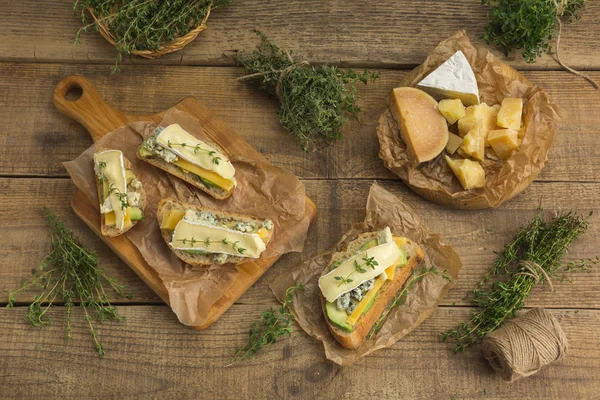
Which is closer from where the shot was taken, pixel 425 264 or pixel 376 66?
pixel 425 264

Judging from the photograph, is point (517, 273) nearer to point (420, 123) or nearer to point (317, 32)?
point (420, 123)

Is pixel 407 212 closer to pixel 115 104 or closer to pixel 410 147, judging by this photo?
pixel 410 147

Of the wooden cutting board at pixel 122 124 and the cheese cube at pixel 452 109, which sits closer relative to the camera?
the wooden cutting board at pixel 122 124

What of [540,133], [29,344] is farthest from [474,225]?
[29,344]

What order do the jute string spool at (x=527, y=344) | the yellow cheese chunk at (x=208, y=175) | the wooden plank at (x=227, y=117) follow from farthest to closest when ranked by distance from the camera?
the wooden plank at (x=227, y=117), the yellow cheese chunk at (x=208, y=175), the jute string spool at (x=527, y=344)

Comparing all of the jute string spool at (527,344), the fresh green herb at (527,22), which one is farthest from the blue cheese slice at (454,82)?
the jute string spool at (527,344)

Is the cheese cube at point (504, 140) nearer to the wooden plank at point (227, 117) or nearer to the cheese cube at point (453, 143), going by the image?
the cheese cube at point (453, 143)

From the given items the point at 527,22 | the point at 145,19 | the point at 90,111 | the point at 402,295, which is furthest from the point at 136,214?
the point at 527,22

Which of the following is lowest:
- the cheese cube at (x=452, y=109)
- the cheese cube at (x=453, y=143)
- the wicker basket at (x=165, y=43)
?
the cheese cube at (x=453, y=143)
